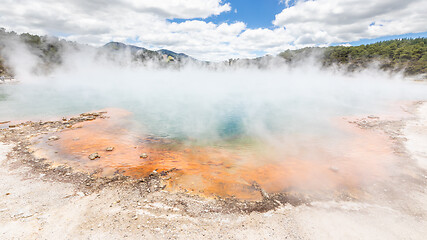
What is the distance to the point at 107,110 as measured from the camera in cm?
1664

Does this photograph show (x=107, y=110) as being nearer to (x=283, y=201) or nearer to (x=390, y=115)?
(x=283, y=201)

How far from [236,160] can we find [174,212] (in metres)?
3.98

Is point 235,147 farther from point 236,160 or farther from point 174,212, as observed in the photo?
point 174,212

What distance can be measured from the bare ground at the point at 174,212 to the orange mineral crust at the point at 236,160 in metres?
0.57

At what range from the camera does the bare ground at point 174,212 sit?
434 centimetres

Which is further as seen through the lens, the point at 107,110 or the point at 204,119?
the point at 107,110

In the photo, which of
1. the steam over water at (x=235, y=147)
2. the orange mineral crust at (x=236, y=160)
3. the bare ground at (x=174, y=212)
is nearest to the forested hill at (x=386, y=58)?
the steam over water at (x=235, y=147)

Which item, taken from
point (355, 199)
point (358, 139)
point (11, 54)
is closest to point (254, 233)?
point (355, 199)

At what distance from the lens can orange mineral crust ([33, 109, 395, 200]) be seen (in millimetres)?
6492

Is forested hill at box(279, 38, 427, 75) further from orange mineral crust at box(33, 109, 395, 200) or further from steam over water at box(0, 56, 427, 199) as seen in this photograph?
orange mineral crust at box(33, 109, 395, 200)

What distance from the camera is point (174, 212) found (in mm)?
4930

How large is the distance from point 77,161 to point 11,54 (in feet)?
194

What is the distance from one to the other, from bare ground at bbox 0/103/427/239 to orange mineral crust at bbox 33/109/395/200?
57 centimetres

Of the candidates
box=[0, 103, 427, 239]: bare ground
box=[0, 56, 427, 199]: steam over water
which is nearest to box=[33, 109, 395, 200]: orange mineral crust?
box=[0, 56, 427, 199]: steam over water
